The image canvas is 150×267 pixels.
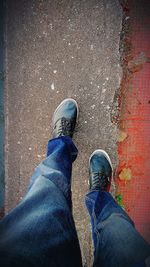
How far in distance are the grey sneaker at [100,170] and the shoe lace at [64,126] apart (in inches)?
9.4

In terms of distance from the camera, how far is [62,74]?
1721mm

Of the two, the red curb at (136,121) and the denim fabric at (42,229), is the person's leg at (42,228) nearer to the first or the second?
the denim fabric at (42,229)

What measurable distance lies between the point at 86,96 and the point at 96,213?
2.43 ft

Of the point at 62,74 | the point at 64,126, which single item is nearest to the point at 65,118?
the point at 64,126

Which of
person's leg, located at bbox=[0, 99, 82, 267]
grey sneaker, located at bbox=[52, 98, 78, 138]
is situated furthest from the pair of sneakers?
person's leg, located at bbox=[0, 99, 82, 267]

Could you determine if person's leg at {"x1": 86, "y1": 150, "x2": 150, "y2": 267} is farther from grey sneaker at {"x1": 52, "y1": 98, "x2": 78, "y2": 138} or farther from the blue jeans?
grey sneaker at {"x1": 52, "y1": 98, "x2": 78, "y2": 138}

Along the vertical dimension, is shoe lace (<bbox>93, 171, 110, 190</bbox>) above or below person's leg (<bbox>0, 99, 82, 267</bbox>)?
below

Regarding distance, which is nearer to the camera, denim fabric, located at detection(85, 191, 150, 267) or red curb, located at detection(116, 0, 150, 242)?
denim fabric, located at detection(85, 191, 150, 267)

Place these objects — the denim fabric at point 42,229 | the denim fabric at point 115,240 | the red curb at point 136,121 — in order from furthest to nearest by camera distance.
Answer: the red curb at point 136,121
the denim fabric at point 115,240
the denim fabric at point 42,229

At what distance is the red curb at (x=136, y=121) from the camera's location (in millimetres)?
1640

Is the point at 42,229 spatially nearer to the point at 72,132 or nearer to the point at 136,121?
the point at 72,132

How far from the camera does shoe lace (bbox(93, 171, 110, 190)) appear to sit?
64.9 inches

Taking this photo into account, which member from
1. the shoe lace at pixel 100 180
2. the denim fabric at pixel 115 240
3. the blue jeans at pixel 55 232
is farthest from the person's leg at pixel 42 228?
the shoe lace at pixel 100 180

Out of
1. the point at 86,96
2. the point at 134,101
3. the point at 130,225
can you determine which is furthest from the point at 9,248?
the point at 134,101
